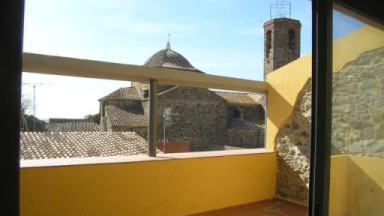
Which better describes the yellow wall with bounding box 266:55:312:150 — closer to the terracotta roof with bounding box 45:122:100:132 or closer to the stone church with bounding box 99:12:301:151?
the stone church with bounding box 99:12:301:151

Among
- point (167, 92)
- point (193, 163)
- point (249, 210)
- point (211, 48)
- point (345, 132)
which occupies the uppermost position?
point (211, 48)

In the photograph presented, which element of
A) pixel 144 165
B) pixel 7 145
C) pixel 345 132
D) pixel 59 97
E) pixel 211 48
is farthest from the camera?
pixel 211 48

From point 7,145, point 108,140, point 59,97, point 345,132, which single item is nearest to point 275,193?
point 108,140

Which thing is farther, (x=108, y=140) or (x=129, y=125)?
(x=129, y=125)

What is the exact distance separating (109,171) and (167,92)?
12955 mm

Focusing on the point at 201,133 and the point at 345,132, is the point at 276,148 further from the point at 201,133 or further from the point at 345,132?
the point at 201,133

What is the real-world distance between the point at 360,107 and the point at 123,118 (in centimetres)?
1620

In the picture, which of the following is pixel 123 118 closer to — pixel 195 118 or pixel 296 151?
pixel 195 118

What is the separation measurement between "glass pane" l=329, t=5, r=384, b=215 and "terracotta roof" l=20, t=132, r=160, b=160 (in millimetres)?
4607

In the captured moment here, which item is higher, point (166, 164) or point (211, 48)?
point (211, 48)

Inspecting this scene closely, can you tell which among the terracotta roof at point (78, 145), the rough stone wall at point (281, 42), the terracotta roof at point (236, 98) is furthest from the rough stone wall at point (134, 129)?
the rough stone wall at point (281, 42)

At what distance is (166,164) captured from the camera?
391 centimetres

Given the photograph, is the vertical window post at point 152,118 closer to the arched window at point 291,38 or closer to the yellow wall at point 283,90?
the yellow wall at point 283,90

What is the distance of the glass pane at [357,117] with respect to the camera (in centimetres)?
131
